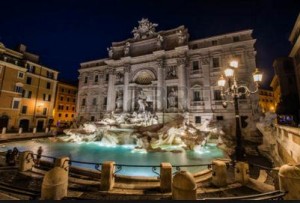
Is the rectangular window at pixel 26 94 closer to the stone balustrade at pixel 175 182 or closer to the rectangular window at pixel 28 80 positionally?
the rectangular window at pixel 28 80

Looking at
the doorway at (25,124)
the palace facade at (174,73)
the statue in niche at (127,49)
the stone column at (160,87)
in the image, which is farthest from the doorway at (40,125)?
the stone column at (160,87)

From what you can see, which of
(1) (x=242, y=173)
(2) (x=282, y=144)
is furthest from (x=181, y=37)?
(1) (x=242, y=173)

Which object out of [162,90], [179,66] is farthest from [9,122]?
[179,66]

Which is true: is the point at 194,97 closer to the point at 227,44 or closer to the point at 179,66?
the point at 179,66

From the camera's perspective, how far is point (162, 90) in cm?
2094

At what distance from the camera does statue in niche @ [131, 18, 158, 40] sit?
Answer: 23.6m

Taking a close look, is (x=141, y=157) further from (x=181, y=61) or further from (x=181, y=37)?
(x=181, y=37)

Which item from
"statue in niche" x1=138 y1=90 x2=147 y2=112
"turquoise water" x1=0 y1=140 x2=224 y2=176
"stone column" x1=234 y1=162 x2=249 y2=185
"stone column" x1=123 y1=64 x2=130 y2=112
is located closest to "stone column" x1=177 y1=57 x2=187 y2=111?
"statue in niche" x1=138 y1=90 x2=147 y2=112

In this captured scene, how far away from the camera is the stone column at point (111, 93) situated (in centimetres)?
2423

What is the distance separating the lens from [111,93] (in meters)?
24.8

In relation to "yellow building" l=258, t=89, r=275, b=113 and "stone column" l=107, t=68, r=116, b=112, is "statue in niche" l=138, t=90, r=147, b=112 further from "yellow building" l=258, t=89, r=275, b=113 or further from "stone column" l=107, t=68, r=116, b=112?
"yellow building" l=258, t=89, r=275, b=113

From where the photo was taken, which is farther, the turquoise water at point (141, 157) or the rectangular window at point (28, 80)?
the rectangular window at point (28, 80)

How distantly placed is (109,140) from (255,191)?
44.1ft

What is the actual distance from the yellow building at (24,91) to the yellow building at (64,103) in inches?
240
